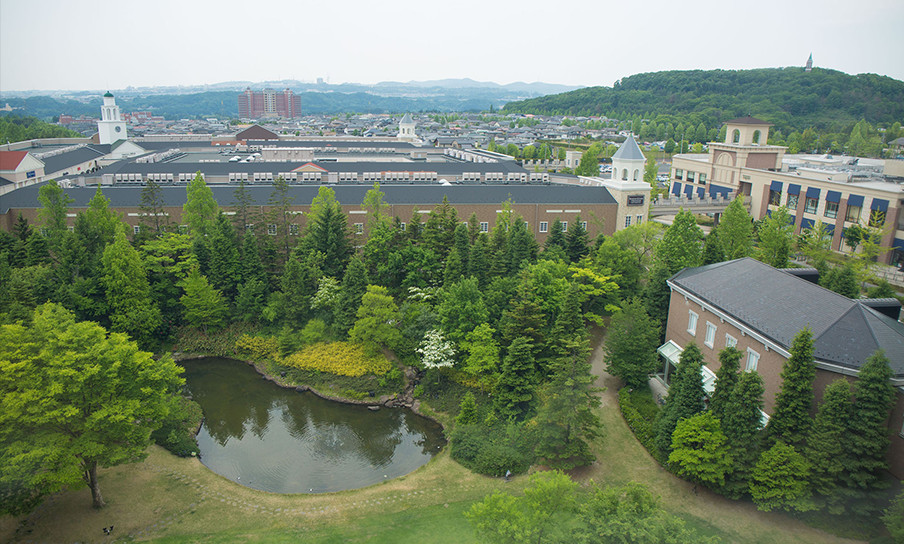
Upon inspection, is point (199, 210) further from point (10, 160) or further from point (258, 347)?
point (10, 160)

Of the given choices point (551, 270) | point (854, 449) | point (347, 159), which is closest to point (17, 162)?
point (347, 159)

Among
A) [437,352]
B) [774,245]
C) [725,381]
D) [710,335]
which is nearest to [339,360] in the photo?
[437,352]

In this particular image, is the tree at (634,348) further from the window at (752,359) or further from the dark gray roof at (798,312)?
the window at (752,359)

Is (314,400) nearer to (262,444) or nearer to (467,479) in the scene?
(262,444)

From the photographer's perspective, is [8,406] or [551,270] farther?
[551,270]

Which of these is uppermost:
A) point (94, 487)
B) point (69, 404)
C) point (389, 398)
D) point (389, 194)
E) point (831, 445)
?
point (389, 194)

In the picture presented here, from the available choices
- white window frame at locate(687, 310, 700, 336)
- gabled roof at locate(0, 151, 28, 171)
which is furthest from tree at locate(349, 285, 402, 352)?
gabled roof at locate(0, 151, 28, 171)

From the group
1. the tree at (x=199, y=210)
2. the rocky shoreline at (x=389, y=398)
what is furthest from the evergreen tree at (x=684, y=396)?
the tree at (x=199, y=210)
